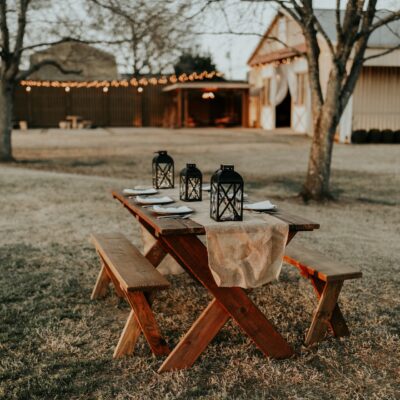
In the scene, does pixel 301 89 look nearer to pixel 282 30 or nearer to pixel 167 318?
pixel 282 30

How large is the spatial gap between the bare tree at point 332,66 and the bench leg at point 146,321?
19.5 ft

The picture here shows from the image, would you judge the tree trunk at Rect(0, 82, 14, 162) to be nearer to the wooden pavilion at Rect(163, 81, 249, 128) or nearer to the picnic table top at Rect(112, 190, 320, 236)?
the picnic table top at Rect(112, 190, 320, 236)

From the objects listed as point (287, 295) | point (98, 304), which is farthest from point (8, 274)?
point (287, 295)

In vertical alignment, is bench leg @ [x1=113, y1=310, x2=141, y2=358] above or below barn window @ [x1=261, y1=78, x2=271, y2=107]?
below

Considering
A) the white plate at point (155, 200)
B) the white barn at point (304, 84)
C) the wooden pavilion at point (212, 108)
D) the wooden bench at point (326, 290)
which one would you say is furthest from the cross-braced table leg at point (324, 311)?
the wooden pavilion at point (212, 108)

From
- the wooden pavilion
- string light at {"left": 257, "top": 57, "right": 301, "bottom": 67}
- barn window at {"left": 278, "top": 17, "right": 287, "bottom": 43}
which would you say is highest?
barn window at {"left": 278, "top": 17, "right": 287, "bottom": 43}

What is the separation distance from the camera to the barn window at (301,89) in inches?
938

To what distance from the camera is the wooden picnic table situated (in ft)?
10.3

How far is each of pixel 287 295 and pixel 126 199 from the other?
1483 mm

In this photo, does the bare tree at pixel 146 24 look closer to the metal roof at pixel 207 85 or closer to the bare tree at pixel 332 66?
the bare tree at pixel 332 66

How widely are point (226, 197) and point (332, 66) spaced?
20.4 feet

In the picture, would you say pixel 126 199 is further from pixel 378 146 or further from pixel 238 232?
pixel 378 146

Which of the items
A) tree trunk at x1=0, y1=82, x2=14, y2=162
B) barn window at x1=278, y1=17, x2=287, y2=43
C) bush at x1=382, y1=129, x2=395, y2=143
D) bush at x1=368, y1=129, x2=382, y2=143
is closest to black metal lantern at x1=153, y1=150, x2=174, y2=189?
tree trunk at x1=0, y1=82, x2=14, y2=162

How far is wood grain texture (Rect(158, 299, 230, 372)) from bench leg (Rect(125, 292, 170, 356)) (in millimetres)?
157
